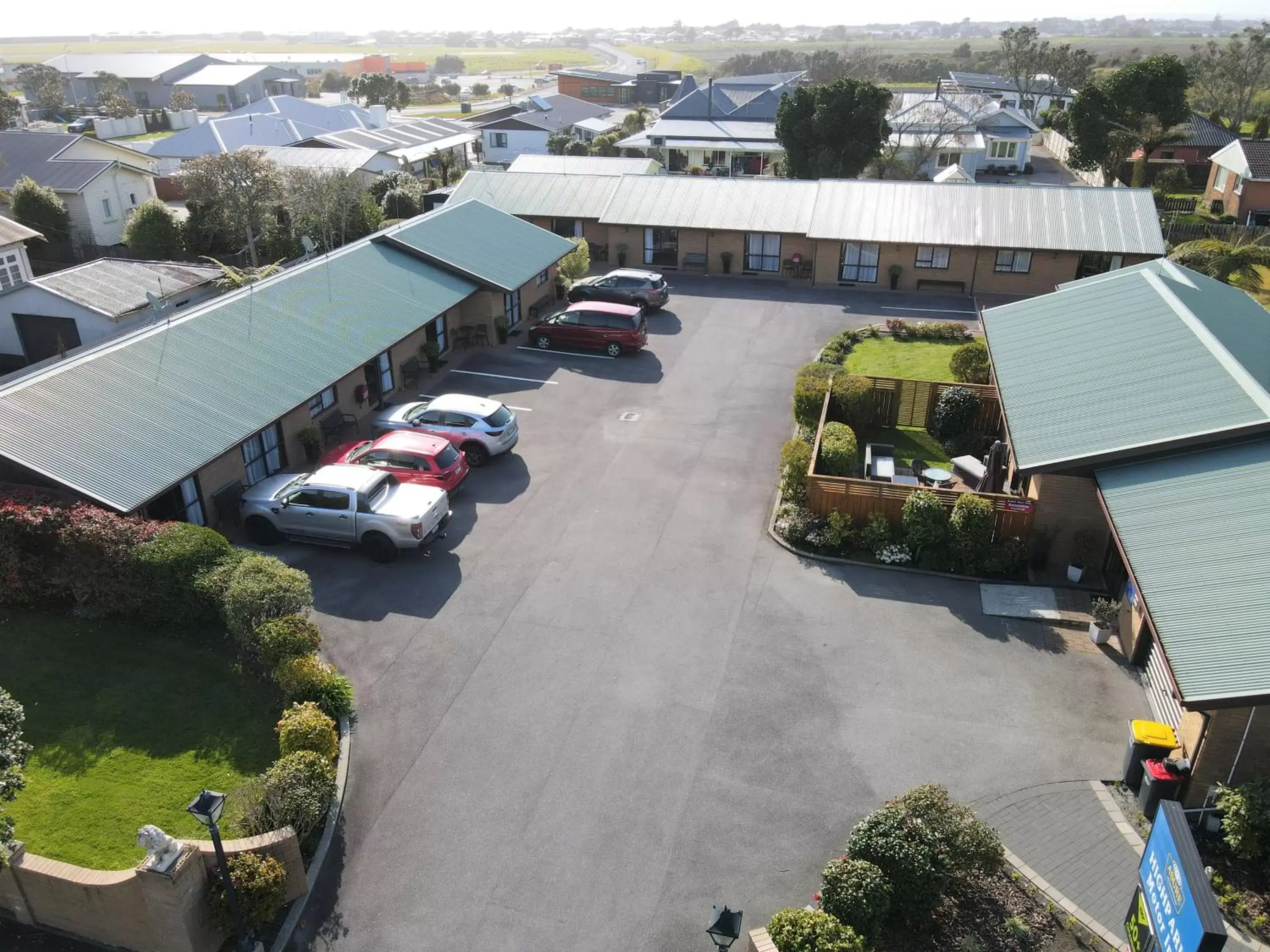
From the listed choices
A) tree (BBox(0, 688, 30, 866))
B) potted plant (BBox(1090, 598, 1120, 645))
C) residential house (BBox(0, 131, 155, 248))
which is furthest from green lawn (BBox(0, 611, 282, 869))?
residential house (BBox(0, 131, 155, 248))

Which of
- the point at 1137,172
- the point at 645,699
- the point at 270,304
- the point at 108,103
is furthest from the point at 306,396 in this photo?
the point at 108,103

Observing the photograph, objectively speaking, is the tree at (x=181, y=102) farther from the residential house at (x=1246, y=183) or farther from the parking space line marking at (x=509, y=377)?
the residential house at (x=1246, y=183)

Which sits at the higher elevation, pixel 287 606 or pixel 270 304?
pixel 270 304

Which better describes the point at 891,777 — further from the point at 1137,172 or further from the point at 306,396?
the point at 1137,172

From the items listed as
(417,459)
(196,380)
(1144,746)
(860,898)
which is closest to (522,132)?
(196,380)

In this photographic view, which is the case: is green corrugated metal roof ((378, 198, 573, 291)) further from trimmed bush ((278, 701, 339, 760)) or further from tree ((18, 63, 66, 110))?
tree ((18, 63, 66, 110))

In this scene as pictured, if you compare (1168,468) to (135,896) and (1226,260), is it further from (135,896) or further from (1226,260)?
(1226,260)

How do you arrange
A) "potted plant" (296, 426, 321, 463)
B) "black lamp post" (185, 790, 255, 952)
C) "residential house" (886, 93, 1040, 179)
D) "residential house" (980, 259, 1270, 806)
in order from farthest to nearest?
"residential house" (886, 93, 1040, 179)
"potted plant" (296, 426, 321, 463)
"residential house" (980, 259, 1270, 806)
"black lamp post" (185, 790, 255, 952)
